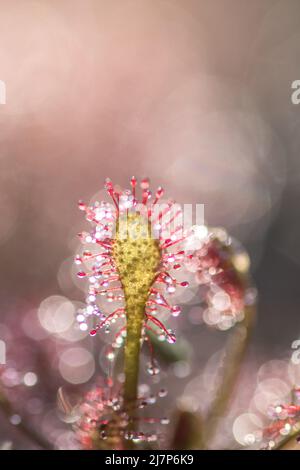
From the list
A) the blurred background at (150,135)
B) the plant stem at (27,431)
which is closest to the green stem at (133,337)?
the plant stem at (27,431)

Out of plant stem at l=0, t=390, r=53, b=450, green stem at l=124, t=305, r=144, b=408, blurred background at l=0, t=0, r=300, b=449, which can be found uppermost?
blurred background at l=0, t=0, r=300, b=449

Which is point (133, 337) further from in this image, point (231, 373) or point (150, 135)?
point (150, 135)

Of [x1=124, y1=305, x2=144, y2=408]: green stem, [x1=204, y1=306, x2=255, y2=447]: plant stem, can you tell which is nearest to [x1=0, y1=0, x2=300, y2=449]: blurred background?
[x1=204, y1=306, x2=255, y2=447]: plant stem

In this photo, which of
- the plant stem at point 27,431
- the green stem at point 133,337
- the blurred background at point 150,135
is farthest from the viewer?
the blurred background at point 150,135

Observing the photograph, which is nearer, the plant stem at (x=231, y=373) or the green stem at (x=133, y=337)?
the green stem at (x=133, y=337)

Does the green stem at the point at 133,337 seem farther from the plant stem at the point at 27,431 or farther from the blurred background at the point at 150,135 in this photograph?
the blurred background at the point at 150,135

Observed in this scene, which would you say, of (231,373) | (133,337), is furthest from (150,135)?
(133,337)

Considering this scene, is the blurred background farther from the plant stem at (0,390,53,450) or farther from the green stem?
the green stem

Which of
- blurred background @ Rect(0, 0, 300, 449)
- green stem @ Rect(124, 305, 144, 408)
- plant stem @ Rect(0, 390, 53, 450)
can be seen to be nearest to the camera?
green stem @ Rect(124, 305, 144, 408)

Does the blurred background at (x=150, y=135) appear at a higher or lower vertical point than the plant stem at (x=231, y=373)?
higher
